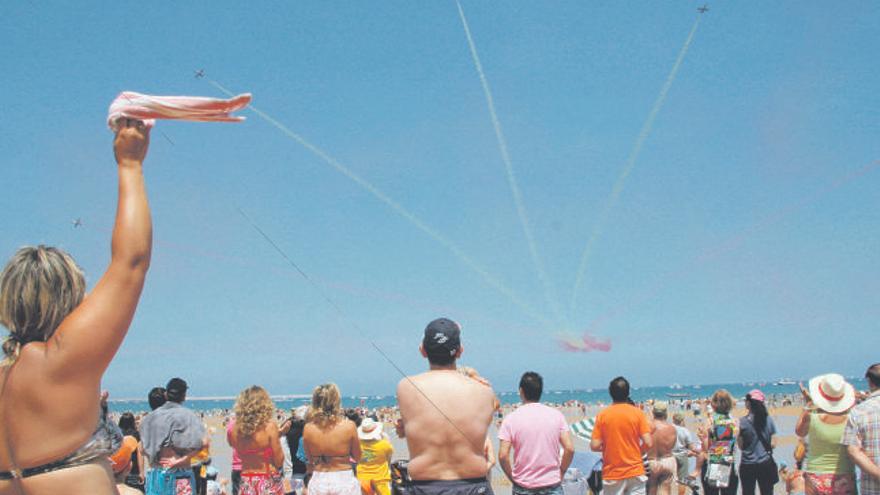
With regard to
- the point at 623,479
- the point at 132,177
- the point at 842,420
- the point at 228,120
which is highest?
the point at 228,120

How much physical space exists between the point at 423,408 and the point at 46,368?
98.8 inches

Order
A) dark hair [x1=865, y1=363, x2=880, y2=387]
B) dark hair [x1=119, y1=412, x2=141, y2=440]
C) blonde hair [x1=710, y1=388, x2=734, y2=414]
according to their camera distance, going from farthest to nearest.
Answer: blonde hair [x1=710, y1=388, x2=734, y2=414] < dark hair [x1=119, y1=412, x2=141, y2=440] < dark hair [x1=865, y1=363, x2=880, y2=387]

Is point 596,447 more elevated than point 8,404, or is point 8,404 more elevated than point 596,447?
point 8,404

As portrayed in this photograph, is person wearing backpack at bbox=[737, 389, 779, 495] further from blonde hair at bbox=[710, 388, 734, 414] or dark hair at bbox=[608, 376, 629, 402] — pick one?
dark hair at bbox=[608, 376, 629, 402]

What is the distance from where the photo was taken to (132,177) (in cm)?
209

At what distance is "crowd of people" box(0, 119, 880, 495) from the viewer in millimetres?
1883

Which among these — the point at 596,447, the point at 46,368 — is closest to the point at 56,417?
the point at 46,368

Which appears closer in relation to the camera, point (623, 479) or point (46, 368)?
point (46, 368)

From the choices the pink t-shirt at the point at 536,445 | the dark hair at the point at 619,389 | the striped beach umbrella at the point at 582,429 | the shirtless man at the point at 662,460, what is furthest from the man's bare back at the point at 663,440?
the pink t-shirt at the point at 536,445

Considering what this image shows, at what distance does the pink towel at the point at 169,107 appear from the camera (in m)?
2.09

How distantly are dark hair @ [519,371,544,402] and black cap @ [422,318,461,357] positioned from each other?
2825 mm

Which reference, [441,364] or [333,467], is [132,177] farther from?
[333,467]

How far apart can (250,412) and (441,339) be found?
3.69 metres

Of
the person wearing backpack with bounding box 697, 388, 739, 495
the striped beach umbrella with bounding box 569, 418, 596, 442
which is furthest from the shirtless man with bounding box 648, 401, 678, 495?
the striped beach umbrella with bounding box 569, 418, 596, 442
